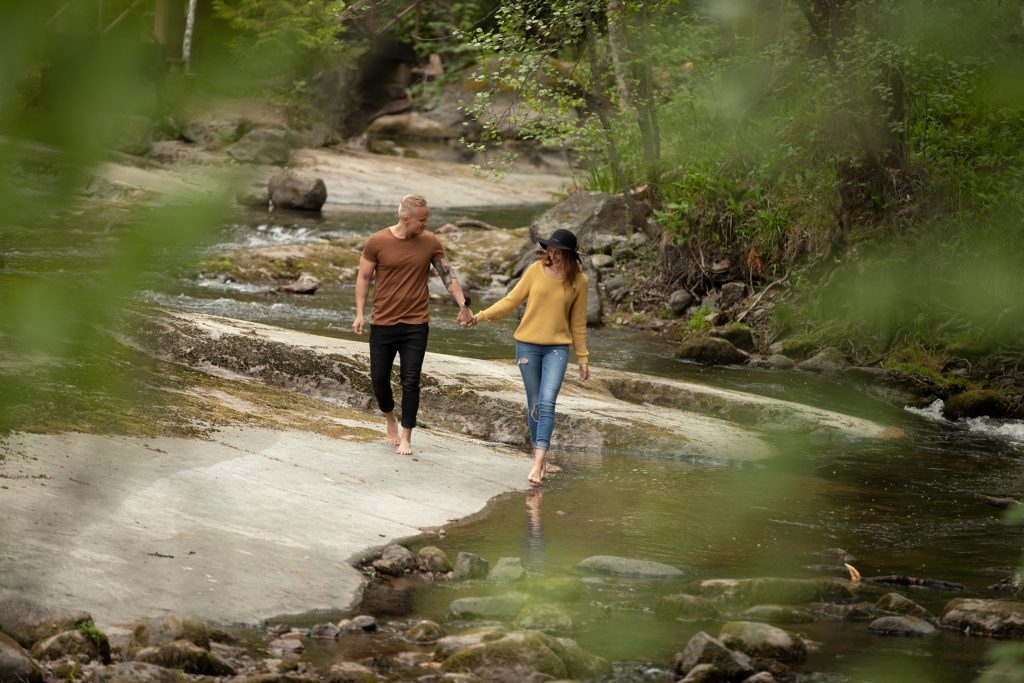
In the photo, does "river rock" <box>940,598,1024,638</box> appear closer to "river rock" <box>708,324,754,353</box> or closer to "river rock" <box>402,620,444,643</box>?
"river rock" <box>402,620,444,643</box>

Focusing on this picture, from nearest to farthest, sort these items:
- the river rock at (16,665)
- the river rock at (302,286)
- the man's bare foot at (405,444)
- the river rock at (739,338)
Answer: the river rock at (16,665)
the man's bare foot at (405,444)
the river rock at (739,338)
the river rock at (302,286)

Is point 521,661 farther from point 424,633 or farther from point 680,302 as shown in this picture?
point 680,302

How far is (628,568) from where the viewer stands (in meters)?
7.20

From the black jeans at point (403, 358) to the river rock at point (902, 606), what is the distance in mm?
4014

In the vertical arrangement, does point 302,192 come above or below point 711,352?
above

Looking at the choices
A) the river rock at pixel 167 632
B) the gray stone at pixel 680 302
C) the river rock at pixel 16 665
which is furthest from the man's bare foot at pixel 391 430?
the gray stone at pixel 680 302

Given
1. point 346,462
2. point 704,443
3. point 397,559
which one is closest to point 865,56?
point 704,443

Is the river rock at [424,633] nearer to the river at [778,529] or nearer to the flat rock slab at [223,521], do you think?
the river at [778,529]

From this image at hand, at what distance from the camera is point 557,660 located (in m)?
5.53

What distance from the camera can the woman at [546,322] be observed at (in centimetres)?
953

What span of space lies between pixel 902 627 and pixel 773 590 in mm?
770

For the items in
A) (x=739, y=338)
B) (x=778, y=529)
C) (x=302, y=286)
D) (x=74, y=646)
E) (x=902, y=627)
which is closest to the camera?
(x=74, y=646)

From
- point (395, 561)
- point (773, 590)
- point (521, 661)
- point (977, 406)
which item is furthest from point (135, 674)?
point (977, 406)

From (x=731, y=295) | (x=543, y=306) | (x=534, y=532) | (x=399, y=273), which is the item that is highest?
(x=399, y=273)
